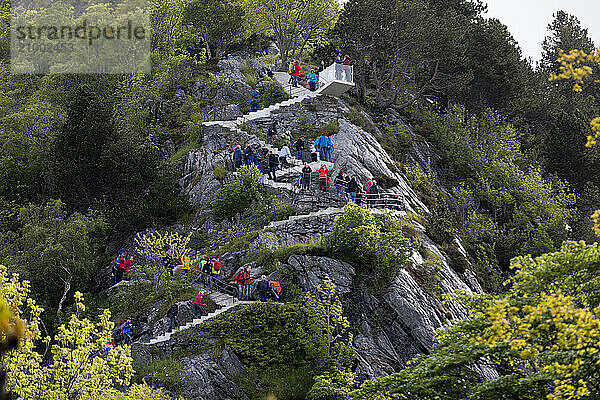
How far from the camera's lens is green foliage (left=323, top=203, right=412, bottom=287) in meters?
28.3

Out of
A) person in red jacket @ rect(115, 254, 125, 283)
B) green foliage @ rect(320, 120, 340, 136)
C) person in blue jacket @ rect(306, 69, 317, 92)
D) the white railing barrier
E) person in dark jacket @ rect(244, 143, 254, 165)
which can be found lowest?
person in red jacket @ rect(115, 254, 125, 283)

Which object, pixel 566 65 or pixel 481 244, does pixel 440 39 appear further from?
pixel 566 65

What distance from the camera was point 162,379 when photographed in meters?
23.2

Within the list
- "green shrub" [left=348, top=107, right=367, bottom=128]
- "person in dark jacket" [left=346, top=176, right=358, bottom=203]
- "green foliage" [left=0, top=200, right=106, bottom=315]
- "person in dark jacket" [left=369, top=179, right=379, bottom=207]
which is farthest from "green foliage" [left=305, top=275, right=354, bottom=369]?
"green shrub" [left=348, top=107, right=367, bottom=128]

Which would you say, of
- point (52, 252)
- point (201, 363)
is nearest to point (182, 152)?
point (52, 252)

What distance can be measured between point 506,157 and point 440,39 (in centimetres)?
1024

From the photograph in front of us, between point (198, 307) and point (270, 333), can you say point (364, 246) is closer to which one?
point (270, 333)

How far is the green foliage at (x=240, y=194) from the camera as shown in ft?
113

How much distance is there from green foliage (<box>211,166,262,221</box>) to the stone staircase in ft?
24.0

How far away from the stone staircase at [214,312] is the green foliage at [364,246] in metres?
4.69

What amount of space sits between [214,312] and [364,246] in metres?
6.85

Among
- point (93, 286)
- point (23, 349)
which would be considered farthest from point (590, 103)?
point (23, 349)

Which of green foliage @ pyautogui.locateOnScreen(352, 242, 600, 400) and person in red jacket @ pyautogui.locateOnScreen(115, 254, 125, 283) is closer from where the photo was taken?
green foliage @ pyautogui.locateOnScreen(352, 242, 600, 400)

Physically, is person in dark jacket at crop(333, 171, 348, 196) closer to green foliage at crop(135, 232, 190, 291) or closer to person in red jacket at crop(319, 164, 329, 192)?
person in red jacket at crop(319, 164, 329, 192)
